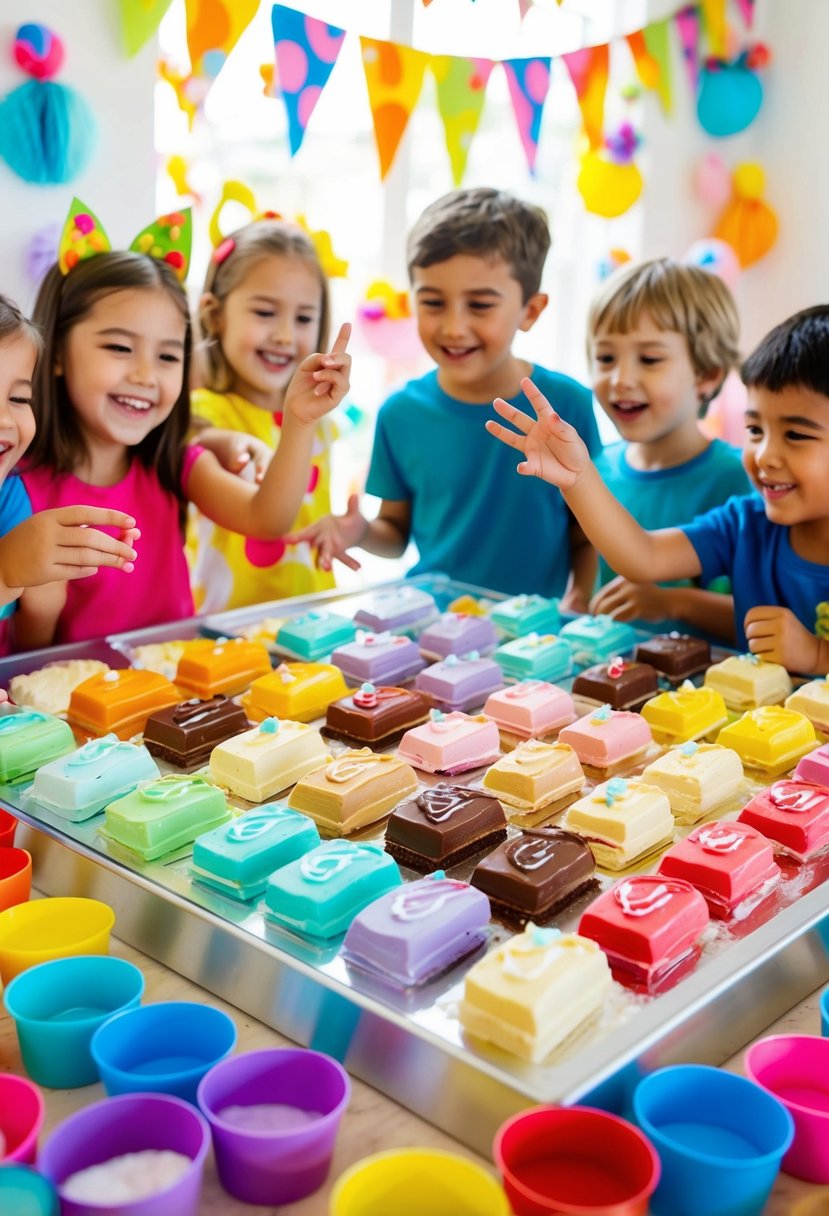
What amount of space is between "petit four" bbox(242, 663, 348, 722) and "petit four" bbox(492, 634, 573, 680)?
0.34 metres

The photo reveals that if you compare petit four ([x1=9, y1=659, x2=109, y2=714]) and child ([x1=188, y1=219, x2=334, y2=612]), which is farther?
child ([x1=188, y1=219, x2=334, y2=612])

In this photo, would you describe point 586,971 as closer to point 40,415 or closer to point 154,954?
point 154,954

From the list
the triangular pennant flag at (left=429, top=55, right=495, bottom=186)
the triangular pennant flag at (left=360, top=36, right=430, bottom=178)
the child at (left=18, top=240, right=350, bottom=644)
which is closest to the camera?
the child at (left=18, top=240, right=350, bottom=644)

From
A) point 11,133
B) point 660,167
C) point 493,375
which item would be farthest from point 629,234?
point 11,133

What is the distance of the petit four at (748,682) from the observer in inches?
82.9

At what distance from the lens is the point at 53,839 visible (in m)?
1.58

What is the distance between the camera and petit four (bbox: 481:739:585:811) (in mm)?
1675

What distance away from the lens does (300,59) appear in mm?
3242

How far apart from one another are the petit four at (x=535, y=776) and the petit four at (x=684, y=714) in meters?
0.26

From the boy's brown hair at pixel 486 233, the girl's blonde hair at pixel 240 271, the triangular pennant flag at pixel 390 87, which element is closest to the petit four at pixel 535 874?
the boy's brown hair at pixel 486 233

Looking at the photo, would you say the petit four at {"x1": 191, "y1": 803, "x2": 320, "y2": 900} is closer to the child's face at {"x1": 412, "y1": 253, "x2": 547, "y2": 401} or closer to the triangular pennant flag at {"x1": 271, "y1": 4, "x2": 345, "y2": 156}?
the child's face at {"x1": 412, "y1": 253, "x2": 547, "y2": 401}

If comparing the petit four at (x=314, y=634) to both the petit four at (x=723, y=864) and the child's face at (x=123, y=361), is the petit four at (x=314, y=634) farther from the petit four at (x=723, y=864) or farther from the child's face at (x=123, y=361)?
the petit four at (x=723, y=864)

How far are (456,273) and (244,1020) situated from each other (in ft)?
6.77

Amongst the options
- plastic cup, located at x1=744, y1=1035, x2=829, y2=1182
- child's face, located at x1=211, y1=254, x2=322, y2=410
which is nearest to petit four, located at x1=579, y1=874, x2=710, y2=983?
plastic cup, located at x1=744, y1=1035, x2=829, y2=1182
